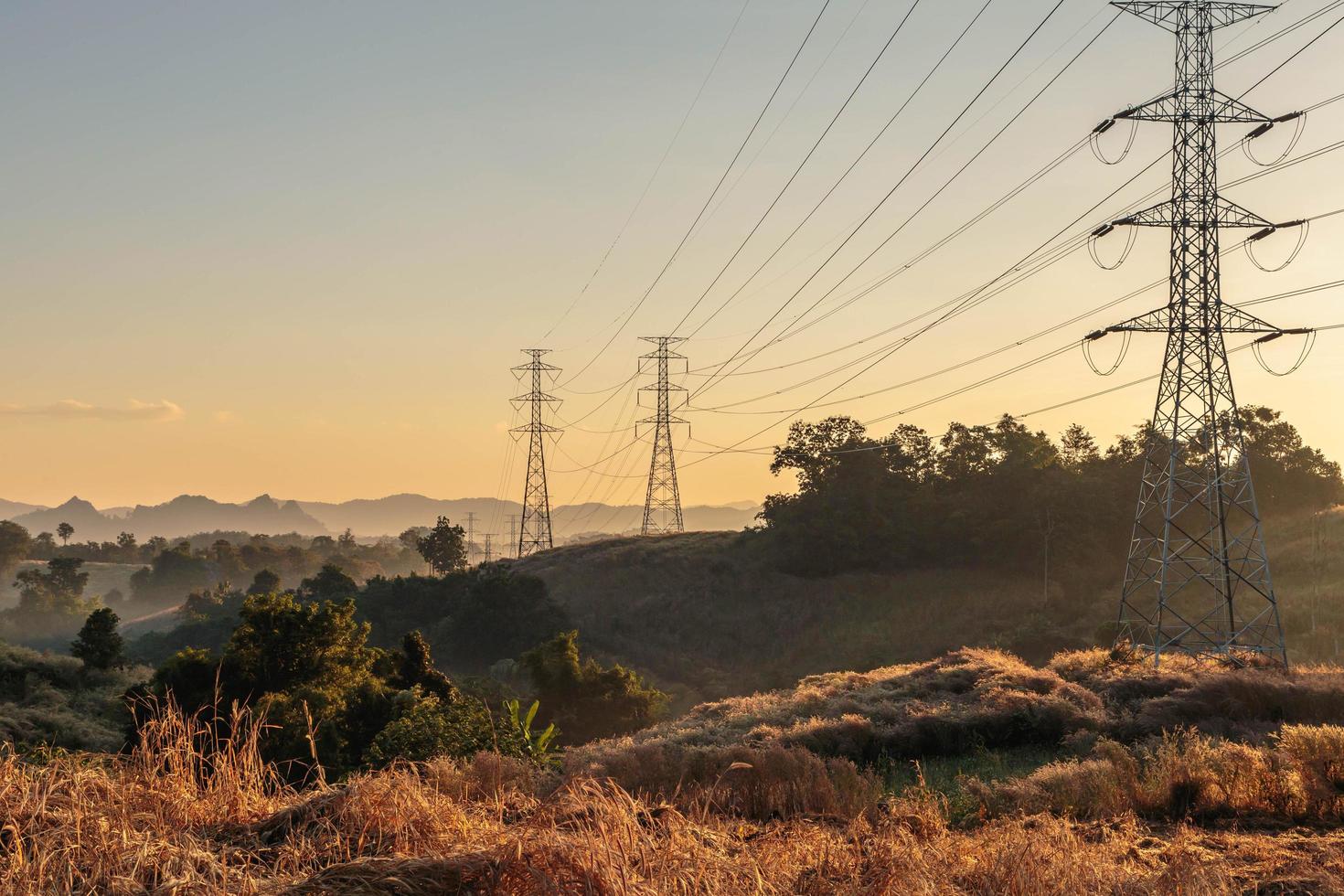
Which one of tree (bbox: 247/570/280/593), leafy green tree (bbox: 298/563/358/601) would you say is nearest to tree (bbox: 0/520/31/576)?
tree (bbox: 247/570/280/593)

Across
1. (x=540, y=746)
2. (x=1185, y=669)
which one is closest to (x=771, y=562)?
(x=1185, y=669)

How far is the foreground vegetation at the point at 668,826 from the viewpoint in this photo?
6.59 m

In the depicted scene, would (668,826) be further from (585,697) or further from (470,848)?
(585,697)

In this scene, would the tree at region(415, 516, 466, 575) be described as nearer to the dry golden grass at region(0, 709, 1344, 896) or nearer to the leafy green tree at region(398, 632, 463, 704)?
the leafy green tree at region(398, 632, 463, 704)

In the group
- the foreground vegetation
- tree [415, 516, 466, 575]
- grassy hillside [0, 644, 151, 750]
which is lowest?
grassy hillside [0, 644, 151, 750]

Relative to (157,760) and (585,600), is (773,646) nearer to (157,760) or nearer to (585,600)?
(585,600)

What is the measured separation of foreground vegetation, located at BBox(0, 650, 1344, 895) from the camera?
6590mm

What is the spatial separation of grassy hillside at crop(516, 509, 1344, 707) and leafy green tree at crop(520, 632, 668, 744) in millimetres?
11168

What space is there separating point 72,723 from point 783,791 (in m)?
39.0

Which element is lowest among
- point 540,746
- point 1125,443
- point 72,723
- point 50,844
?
point 72,723

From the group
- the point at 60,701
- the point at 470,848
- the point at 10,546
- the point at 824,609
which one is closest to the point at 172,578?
the point at 10,546

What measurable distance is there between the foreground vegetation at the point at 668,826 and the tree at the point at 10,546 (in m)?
191

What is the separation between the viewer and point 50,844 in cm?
656

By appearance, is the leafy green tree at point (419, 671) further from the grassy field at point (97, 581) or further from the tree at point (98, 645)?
the grassy field at point (97, 581)
